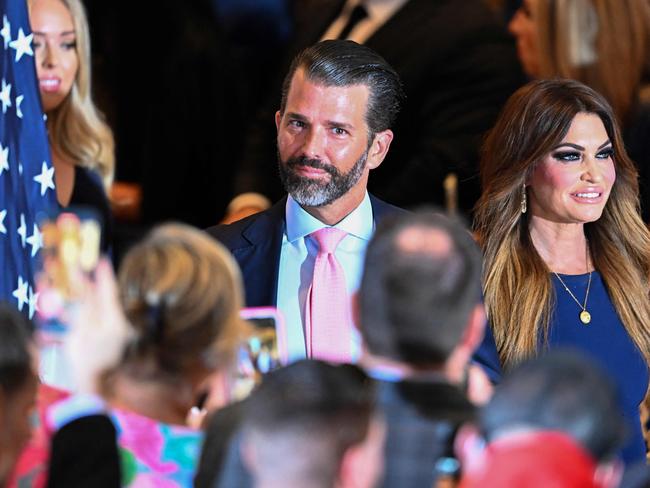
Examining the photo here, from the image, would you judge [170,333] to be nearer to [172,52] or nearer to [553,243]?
[553,243]

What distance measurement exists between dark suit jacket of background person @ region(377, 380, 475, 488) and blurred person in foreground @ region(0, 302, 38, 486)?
0.55 meters

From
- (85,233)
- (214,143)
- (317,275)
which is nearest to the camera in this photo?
(85,233)

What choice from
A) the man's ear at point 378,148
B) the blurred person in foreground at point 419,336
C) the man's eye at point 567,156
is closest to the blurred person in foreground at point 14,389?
the blurred person in foreground at point 419,336

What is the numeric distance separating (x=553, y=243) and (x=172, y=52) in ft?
8.09

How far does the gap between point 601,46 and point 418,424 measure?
2910 millimetres

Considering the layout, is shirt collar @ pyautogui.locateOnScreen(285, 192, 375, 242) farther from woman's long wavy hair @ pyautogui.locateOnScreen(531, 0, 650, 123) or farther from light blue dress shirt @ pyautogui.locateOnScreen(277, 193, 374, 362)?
woman's long wavy hair @ pyautogui.locateOnScreen(531, 0, 650, 123)

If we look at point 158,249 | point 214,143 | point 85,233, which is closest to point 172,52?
point 214,143

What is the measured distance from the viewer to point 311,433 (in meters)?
2.15

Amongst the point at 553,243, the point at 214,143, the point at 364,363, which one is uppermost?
the point at 364,363

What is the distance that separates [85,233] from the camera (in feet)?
10.5

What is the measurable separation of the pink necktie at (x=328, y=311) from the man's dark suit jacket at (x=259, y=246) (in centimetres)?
10

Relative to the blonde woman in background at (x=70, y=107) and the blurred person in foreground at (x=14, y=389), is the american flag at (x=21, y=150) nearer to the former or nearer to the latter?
the blonde woman in background at (x=70, y=107)

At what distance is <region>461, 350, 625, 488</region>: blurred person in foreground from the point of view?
6.82ft

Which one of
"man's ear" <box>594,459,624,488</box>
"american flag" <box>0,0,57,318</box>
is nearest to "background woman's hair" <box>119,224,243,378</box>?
"man's ear" <box>594,459,624,488</box>
